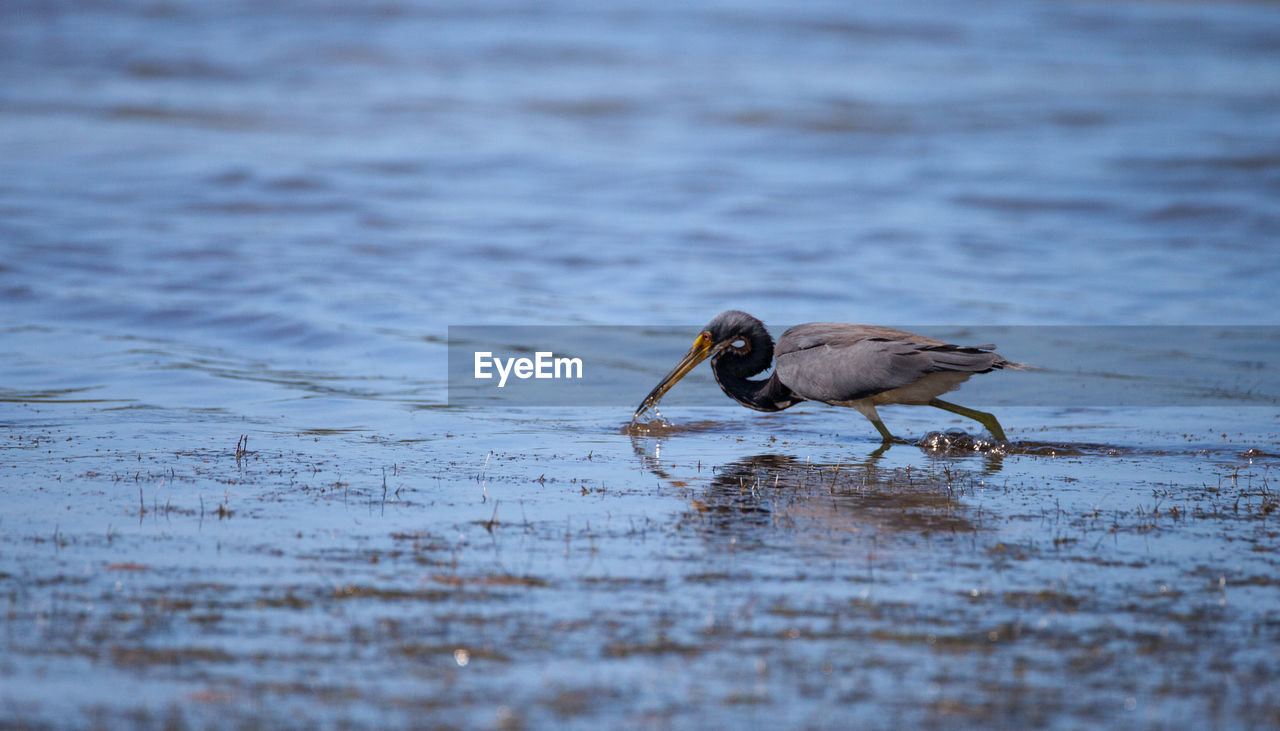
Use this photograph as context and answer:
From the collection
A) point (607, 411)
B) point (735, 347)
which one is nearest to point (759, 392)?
point (735, 347)

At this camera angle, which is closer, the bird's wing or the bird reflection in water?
the bird reflection in water

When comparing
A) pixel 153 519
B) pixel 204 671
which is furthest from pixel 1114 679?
pixel 153 519

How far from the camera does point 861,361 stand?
30.1 feet

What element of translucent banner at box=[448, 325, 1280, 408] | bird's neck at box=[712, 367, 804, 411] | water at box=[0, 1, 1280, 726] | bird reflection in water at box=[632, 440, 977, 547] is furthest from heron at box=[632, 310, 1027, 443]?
translucent banner at box=[448, 325, 1280, 408]

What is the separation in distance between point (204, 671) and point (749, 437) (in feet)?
19.3

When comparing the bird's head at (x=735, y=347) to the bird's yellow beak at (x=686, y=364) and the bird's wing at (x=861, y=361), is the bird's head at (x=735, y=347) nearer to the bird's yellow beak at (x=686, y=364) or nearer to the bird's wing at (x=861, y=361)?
the bird's yellow beak at (x=686, y=364)

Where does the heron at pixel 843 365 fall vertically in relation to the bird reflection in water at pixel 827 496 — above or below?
above

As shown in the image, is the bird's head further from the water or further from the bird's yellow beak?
the water

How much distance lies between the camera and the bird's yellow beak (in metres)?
10.1

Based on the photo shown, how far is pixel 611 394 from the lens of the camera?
11805mm

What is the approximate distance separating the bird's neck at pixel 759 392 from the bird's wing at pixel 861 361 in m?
0.20

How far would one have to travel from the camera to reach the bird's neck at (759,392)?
9.77m

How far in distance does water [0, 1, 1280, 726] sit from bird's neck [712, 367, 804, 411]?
0.26 metres

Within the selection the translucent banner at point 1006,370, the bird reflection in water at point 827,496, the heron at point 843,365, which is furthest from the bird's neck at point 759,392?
the translucent banner at point 1006,370
